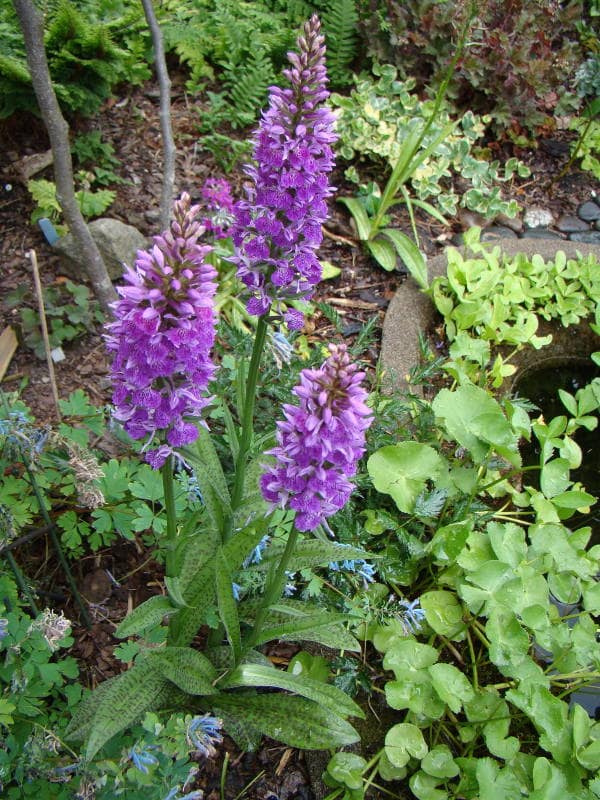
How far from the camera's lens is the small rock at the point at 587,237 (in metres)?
4.59

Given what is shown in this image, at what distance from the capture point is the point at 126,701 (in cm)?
183

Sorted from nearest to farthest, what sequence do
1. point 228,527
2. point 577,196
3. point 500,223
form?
point 228,527 < point 500,223 < point 577,196

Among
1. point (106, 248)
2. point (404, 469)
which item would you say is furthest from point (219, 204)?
point (404, 469)

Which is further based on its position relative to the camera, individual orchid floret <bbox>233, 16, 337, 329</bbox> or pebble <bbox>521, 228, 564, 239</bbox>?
pebble <bbox>521, 228, 564, 239</bbox>

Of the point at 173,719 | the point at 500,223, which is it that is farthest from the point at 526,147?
the point at 173,719

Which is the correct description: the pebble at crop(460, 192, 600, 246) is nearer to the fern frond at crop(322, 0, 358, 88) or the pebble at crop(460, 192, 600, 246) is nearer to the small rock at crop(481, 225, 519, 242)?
the small rock at crop(481, 225, 519, 242)

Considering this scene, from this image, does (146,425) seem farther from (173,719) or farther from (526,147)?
(526,147)

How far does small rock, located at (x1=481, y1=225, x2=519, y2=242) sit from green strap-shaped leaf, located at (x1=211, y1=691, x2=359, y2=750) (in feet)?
10.5

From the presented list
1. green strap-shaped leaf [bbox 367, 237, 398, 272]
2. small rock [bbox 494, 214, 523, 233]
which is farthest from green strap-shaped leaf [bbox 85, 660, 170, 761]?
small rock [bbox 494, 214, 523, 233]

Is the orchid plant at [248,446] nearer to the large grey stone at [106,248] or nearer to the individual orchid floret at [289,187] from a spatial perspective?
the individual orchid floret at [289,187]

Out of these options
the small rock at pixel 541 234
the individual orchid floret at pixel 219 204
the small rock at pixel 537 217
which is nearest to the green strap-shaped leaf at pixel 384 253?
the individual orchid floret at pixel 219 204

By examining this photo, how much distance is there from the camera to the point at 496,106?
15.7 ft

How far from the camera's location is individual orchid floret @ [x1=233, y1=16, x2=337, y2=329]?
1.74 metres

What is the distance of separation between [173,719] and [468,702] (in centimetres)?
105
